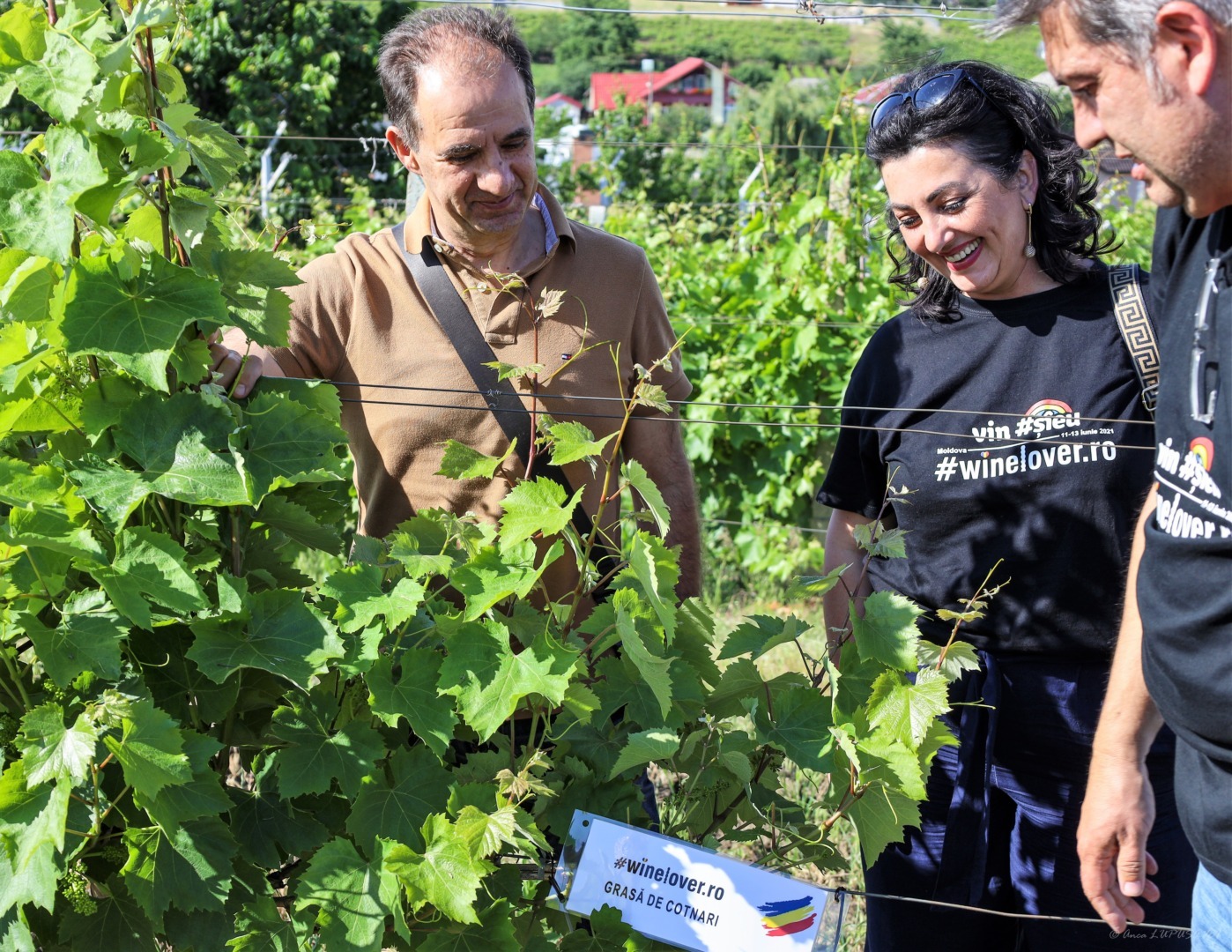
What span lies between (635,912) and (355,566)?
0.53 metres

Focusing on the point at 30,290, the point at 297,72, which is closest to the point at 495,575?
the point at 30,290

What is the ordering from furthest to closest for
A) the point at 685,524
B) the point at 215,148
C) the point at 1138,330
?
the point at 685,524
the point at 1138,330
the point at 215,148

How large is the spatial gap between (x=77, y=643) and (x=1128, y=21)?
1.28 m

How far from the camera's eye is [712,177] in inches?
795

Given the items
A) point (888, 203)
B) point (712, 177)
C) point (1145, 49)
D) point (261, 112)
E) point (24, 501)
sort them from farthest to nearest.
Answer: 1. point (712, 177)
2. point (261, 112)
3. point (888, 203)
4. point (24, 501)
5. point (1145, 49)

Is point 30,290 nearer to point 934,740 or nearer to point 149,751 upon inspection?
point 149,751

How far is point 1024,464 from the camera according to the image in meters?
1.82

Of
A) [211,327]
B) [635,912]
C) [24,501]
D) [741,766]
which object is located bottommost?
[635,912]

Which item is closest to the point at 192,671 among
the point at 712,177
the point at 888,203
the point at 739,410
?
the point at 888,203

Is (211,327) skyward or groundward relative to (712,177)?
groundward

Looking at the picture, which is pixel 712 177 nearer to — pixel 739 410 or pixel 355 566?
pixel 739 410

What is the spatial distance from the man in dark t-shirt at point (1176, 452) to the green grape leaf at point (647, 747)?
0.58m

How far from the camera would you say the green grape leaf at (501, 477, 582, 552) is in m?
1.38

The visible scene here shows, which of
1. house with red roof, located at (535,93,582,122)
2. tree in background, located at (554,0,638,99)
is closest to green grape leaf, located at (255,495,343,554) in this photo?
house with red roof, located at (535,93,582,122)
